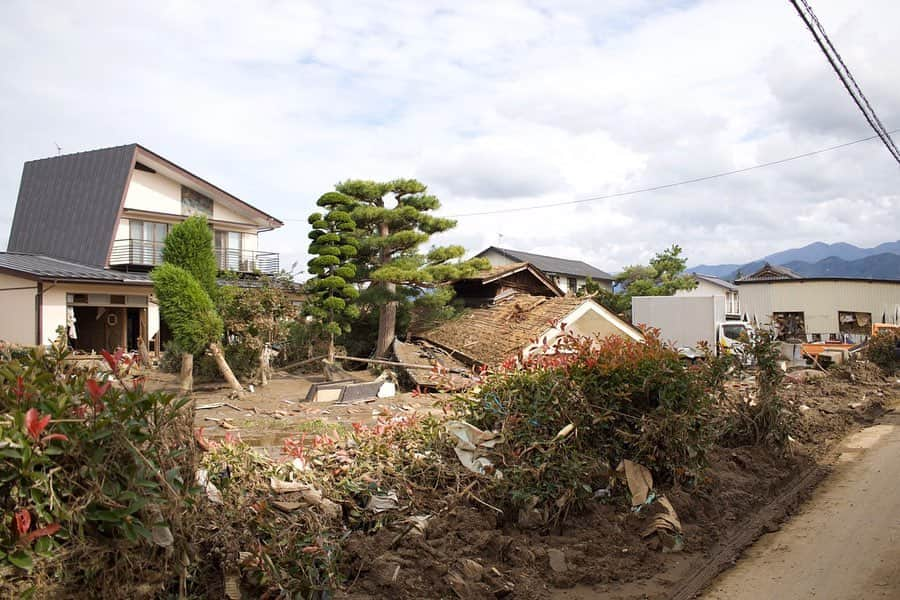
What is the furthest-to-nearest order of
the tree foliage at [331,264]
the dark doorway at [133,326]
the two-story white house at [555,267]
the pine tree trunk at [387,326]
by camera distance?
the two-story white house at [555,267], the dark doorway at [133,326], the pine tree trunk at [387,326], the tree foliage at [331,264]

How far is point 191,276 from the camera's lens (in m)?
13.7

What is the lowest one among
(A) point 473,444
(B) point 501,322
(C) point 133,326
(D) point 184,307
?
(A) point 473,444

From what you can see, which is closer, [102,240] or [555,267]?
[102,240]

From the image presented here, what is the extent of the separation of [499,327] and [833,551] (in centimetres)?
1269

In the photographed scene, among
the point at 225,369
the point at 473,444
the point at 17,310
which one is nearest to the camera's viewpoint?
the point at 473,444

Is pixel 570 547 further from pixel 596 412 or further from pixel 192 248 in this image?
pixel 192 248

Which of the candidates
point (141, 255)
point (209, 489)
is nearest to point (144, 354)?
point (141, 255)

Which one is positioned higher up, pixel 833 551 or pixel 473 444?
pixel 473 444

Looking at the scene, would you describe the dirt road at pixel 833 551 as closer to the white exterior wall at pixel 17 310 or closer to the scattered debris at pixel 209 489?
the scattered debris at pixel 209 489

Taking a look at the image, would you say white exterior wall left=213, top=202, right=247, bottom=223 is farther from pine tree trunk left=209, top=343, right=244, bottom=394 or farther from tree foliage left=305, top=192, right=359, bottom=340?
pine tree trunk left=209, top=343, right=244, bottom=394

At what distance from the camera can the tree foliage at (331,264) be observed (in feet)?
53.4

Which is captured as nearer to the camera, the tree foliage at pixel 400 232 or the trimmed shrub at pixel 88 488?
the trimmed shrub at pixel 88 488

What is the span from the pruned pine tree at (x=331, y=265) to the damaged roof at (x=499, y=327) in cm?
279

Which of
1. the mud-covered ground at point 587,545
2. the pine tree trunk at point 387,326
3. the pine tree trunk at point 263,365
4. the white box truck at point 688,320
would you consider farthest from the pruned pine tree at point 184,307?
the white box truck at point 688,320
